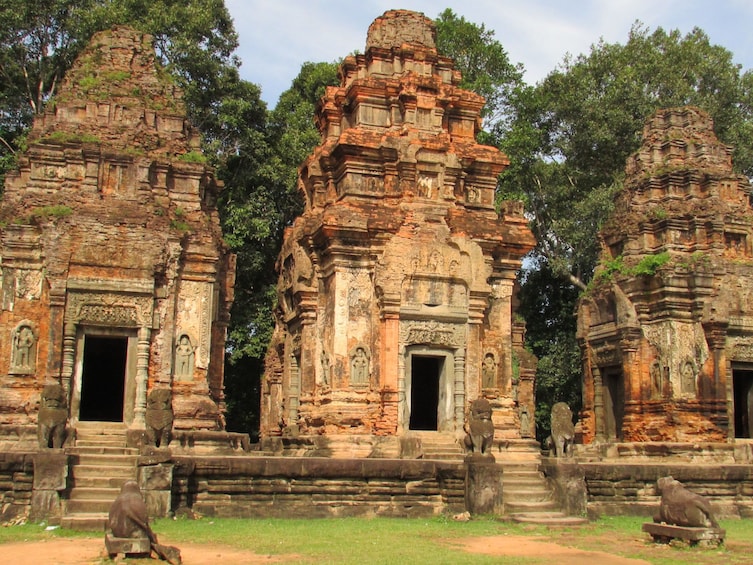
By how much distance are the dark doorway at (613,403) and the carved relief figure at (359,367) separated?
8058mm

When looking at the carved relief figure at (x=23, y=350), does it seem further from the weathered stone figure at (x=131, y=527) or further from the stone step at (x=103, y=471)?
the weathered stone figure at (x=131, y=527)

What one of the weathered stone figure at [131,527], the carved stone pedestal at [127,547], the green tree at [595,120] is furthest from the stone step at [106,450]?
the green tree at [595,120]

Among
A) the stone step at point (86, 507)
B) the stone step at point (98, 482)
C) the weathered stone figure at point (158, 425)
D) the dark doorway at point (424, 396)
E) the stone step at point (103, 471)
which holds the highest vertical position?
the dark doorway at point (424, 396)

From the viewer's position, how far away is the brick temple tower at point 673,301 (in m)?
19.3

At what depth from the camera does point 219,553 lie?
9492mm

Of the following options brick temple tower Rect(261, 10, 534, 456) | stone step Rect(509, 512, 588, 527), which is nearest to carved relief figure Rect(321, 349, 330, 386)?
brick temple tower Rect(261, 10, 534, 456)

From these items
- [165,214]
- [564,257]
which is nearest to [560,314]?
[564,257]

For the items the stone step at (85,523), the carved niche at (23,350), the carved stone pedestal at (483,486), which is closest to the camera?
the stone step at (85,523)

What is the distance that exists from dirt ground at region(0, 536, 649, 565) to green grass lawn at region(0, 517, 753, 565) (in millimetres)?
208

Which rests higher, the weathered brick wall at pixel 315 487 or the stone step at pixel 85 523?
the weathered brick wall at pixel 315 487

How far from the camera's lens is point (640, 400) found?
19.9m

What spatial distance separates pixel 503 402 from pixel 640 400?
5147mm

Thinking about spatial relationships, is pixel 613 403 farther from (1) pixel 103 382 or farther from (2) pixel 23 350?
(2) pixel 23 350

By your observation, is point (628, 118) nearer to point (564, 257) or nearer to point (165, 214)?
point (564, 257)
